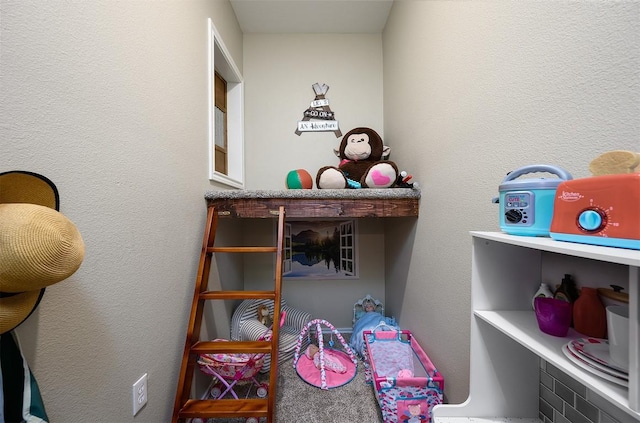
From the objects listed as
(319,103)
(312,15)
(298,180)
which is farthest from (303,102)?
(298,180)

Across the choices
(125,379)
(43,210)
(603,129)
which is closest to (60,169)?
(43,210)

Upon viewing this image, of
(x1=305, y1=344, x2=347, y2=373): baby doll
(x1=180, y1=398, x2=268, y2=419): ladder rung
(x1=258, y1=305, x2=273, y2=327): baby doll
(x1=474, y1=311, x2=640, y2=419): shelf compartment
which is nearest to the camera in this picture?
(x1=474, y1=311, x2=640, y2=419): shelf compartment

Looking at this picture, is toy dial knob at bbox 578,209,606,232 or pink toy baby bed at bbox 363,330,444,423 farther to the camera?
pink toy baby bed at bbox 363,330,444,423

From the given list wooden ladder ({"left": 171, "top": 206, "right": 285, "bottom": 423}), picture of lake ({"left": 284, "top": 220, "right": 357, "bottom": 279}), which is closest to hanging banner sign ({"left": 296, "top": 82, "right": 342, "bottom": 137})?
picture of lake ({"left": 284, "top": 220, "right": 357, "bottom": 279})

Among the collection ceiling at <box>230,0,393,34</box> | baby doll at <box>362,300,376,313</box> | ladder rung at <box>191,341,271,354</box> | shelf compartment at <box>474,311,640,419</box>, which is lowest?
baby doll at <box>362,300,376,313</box>

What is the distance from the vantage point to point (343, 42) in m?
2.42

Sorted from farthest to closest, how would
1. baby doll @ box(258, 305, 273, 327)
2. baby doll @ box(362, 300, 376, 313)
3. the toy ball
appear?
baby doll @ box(362, 300, 376, 313) → baby doll @ box(258, 305, 273, 327) → the toy ball

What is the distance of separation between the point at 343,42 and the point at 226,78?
46.8 inches

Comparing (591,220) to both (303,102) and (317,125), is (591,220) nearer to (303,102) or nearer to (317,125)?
(317,125)

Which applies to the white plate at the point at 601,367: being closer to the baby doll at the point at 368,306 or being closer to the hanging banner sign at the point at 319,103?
the baby doll at the point at 368,306

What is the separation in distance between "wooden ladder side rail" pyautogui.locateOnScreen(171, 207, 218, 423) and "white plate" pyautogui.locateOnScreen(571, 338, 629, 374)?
4.60ft

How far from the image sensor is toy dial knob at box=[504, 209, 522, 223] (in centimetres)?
63

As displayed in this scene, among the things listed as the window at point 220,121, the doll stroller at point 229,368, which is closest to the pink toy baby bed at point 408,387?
the doll stroller at point 229,368

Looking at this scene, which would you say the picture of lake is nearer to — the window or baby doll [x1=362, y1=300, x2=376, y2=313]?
baby doll [x1=362, y1=300, x2=376, y2=313]
